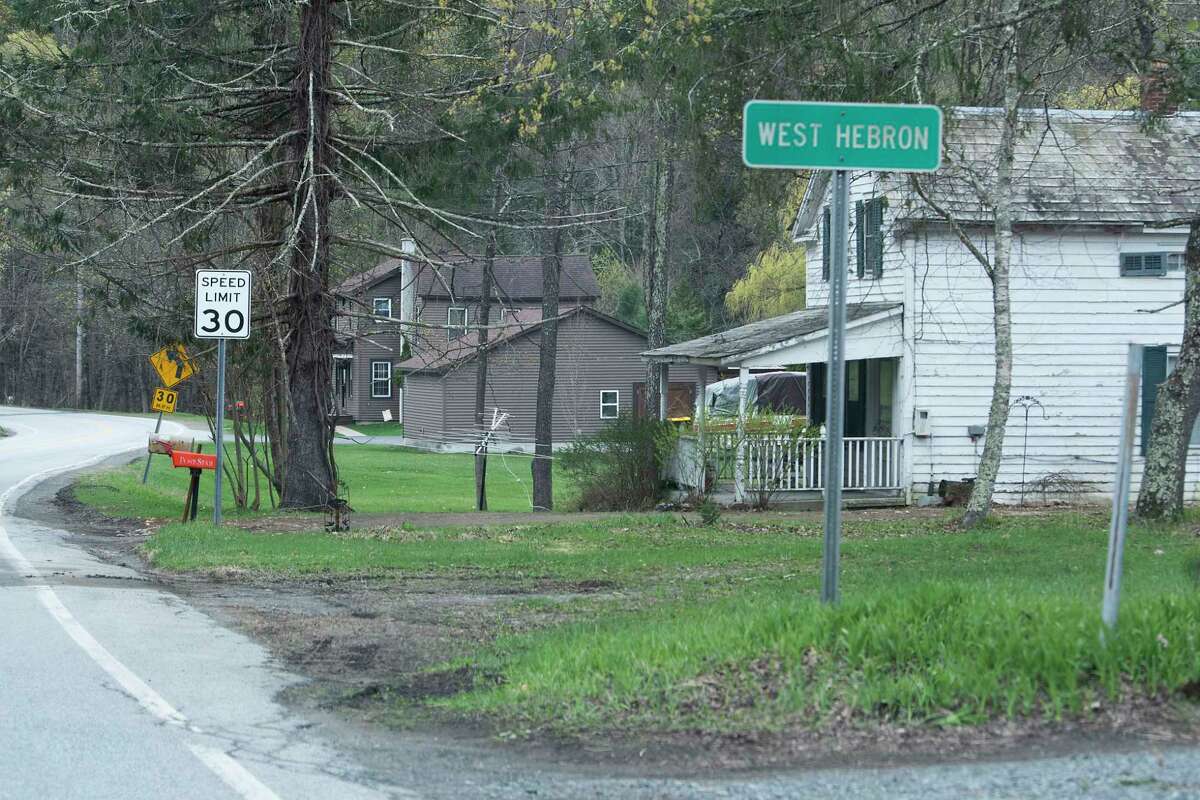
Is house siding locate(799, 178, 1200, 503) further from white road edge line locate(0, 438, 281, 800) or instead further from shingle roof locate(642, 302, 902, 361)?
white road edge line locate(0, 438, 281, 800)

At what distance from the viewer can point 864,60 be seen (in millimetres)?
13047

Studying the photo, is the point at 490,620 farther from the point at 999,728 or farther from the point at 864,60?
the point at 864,60

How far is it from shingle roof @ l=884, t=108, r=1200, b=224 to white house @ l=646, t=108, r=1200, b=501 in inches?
1.4

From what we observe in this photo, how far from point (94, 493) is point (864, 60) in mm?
17688

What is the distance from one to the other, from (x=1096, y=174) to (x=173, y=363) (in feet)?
55.0

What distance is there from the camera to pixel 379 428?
67.8m

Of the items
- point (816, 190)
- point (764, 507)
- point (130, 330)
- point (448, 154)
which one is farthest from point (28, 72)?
point (816, 190)

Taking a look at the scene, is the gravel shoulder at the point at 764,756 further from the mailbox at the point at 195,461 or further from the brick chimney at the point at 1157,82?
the mailbox at the point at 195,461

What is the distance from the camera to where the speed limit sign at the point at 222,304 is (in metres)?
16.5

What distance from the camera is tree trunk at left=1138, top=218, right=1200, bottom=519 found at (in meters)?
17.1

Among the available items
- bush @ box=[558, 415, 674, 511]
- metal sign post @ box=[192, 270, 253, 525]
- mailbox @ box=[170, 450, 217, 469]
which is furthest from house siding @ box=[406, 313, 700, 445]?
metal sign post @ box=[192, 270, 253, 525]

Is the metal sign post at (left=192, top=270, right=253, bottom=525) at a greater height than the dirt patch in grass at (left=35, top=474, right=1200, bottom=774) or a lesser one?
greater

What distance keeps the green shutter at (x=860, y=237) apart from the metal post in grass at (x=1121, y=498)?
1717cm

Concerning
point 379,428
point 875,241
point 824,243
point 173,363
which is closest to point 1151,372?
point 875,241
